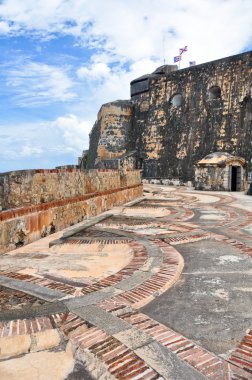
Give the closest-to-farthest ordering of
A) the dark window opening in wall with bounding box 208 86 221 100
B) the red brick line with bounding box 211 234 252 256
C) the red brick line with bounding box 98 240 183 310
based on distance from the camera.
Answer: the red brick line with bounding box 98 240 183 310 → the red brick line with bounding box 211 234 252 256 → the dark window opening in wall with bounding box 208 86 221 100

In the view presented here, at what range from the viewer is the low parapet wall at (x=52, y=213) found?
4.46 meters

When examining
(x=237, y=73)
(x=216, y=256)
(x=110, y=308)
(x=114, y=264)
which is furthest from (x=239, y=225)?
(x=237, y=73)

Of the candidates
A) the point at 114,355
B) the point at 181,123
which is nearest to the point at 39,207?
the point at 114,355

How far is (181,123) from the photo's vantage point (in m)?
23.4

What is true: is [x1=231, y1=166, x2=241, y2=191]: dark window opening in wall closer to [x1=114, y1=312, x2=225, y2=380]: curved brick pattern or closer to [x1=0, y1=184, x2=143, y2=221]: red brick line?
[x1=0, y1=184, x2=143, y2=221]: red brick line

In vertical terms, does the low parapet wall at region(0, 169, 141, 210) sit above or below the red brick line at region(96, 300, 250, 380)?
above

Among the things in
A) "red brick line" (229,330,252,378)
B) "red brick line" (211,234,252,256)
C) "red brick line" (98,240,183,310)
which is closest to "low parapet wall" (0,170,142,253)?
"red brick line" (98,240,183,310)

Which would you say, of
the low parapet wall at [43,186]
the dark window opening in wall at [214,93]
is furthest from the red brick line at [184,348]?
the dark window opening in wall at [214,93]

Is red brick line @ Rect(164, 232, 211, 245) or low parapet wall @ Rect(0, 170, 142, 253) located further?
red brick line @ Rect(164, 232, 211, 245)

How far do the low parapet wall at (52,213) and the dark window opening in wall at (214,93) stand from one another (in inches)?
584

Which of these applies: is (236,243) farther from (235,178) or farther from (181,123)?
(181,123)

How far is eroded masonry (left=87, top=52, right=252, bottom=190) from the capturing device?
20125 millimetres

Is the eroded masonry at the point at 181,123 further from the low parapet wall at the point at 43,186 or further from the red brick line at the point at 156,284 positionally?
the red brick line at the point at 156,284

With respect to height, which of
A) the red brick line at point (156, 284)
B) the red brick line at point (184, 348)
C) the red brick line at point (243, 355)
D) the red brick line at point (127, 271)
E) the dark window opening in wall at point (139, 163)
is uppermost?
the dark window opening in wall at point (139, 163)
